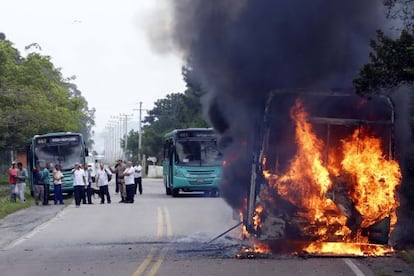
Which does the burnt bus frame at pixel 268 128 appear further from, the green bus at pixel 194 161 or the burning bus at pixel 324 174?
the green bus at pixel 194 161

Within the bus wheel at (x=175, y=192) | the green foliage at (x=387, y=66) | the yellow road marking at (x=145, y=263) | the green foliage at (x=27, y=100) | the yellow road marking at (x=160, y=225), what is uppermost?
the green foliage at (x=27, y=100)

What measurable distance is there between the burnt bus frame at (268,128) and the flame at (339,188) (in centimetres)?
12

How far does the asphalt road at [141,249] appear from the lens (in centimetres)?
1154

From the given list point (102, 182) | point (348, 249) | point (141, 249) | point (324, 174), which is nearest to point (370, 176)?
point (324, 174)

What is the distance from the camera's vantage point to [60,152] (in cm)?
3466

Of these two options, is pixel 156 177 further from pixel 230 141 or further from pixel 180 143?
pixel 230 141

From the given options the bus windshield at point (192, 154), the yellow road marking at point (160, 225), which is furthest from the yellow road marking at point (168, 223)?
the bus windshield at point (192, 154)

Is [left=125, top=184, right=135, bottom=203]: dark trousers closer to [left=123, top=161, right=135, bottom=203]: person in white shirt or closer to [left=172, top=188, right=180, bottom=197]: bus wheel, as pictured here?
[left=123, top=161, right=135, bottom=203]: person in white shirt

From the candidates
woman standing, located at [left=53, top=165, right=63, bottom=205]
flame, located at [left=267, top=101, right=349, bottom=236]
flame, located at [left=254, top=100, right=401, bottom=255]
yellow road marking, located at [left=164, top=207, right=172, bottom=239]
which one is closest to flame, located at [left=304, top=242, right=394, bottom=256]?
flame, located at [left=254, top=100, right=401, bottom=255]

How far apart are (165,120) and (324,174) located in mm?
72309

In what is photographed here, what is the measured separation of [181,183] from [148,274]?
72.3ft

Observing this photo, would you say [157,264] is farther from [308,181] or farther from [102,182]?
[102,182]

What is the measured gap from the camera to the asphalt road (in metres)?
11.5

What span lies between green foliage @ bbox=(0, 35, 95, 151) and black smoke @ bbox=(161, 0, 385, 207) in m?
22.1
